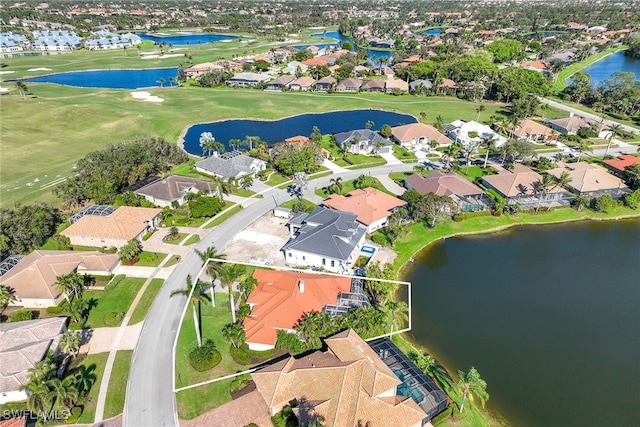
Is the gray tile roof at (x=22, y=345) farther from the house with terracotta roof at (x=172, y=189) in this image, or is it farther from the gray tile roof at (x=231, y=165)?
the gray tile roof at (x=231, y=165)

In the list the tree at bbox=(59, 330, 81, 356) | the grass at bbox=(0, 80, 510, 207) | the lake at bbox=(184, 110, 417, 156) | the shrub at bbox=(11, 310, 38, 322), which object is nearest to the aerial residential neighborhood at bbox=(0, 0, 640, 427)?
the tree at bbox=(59, 330, 81, 356)

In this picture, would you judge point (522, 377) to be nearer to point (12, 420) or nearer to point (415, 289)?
point (415, 289)

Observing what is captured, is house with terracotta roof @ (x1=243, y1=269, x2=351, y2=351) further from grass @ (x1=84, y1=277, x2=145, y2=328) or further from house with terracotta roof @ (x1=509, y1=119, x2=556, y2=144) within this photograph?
house with terracotta roof @ (x1=509, y1=119, x2=556, y2=144)

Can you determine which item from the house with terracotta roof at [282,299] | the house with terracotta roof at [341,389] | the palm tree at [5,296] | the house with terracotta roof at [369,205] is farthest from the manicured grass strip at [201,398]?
the house with terracotta roof at [369,205]

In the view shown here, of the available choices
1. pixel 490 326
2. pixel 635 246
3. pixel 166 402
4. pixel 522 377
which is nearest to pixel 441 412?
pixel 522 377

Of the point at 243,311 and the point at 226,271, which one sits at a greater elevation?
the point at 226,271

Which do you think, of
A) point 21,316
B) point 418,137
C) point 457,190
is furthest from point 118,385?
point 418,137
